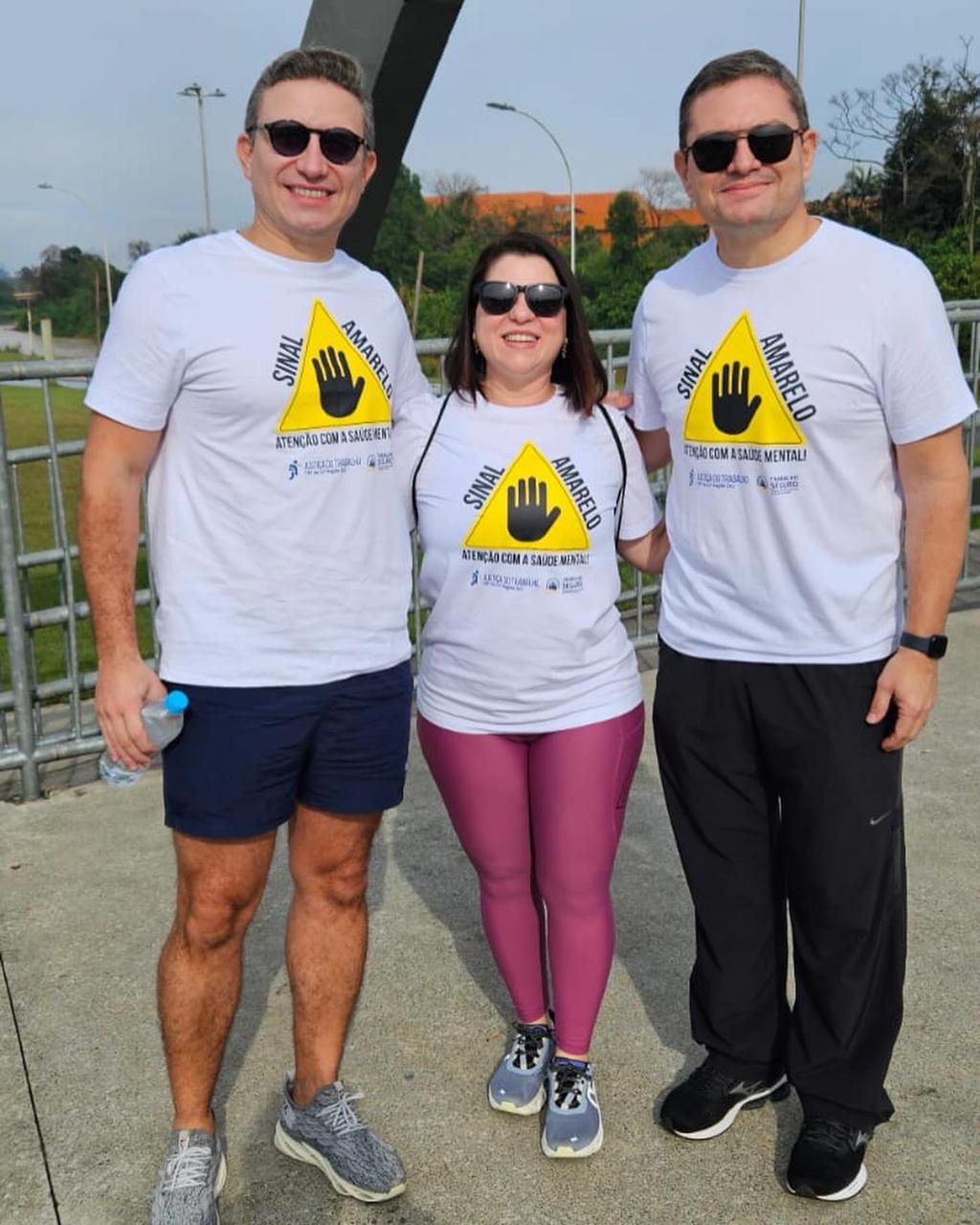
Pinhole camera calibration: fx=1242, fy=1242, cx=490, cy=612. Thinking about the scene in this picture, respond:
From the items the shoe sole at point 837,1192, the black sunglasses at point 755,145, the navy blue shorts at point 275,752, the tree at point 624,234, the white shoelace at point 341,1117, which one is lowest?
the shoe sole at point 837,1192

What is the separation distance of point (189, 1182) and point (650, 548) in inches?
63.2

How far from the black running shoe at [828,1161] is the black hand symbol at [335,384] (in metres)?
1.72

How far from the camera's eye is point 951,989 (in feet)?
10.4

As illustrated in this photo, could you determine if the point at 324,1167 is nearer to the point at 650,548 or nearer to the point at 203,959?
the point at 203,959

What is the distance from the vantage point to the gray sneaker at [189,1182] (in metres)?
2.37

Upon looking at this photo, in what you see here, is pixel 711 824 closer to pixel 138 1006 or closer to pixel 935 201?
pixel 138 1006

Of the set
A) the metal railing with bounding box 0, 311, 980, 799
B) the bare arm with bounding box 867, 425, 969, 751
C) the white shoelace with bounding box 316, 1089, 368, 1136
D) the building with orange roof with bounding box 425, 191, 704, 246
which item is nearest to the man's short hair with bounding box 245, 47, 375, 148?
the bare arm with bounding box 867, 425, 969, 751

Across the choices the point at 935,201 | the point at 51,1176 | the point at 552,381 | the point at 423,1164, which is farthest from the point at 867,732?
the point at 935,201

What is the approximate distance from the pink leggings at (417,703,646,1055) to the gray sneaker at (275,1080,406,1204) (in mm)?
450

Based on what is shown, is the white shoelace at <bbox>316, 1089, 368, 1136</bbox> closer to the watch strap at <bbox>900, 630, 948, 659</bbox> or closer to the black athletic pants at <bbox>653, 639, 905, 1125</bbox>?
the black athletic pants at <bbox>653, 639, 905, 1125</bbox>

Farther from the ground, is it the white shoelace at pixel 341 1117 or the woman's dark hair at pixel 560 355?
the woman's dark hair at pixel 560 355

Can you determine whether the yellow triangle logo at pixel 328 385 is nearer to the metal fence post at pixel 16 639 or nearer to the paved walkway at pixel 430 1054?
the paved walkway at pixel 430 1054

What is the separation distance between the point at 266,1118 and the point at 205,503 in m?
1.41

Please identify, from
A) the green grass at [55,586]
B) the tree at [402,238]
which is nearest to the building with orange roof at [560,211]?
the tree at [402,238]
